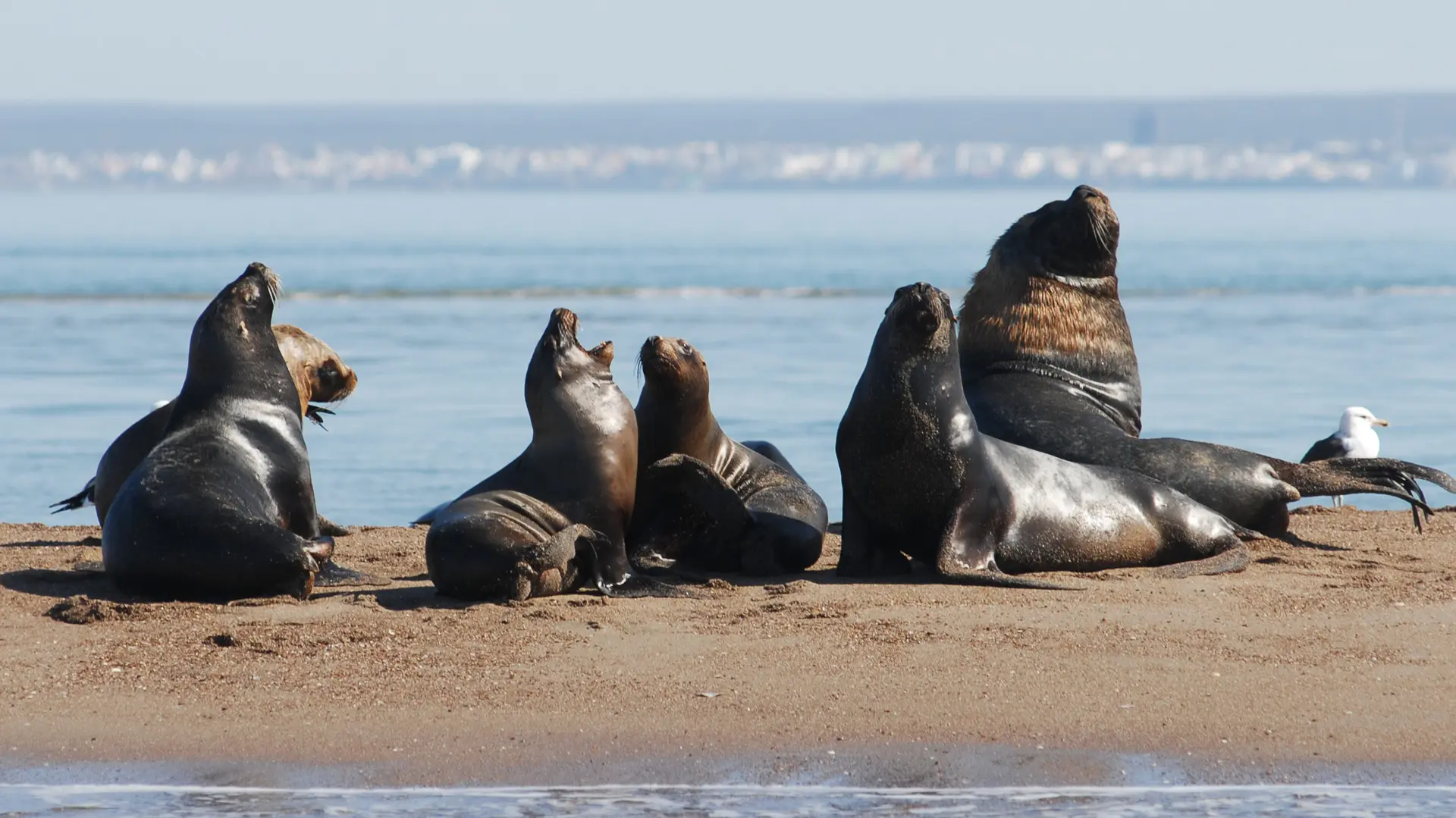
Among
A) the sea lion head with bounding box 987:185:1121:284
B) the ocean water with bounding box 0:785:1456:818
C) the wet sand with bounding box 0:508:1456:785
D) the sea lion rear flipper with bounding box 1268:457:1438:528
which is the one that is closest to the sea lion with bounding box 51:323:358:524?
the wet sand with bounding box 0:508:1456:785

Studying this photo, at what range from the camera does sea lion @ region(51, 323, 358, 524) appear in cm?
770

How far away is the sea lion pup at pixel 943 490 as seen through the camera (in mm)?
6590

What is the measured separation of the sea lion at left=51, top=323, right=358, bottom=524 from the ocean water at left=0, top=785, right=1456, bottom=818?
134 inches

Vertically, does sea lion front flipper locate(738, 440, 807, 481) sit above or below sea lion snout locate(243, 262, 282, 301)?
below

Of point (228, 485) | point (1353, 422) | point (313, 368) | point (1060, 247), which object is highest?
point (1060, 247)

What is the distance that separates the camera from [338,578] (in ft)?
21.8

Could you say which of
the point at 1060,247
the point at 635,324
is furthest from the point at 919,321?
the point at 635,324

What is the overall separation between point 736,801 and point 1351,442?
6324mm

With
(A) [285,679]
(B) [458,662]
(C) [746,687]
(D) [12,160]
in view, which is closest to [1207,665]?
(C) [746,687]

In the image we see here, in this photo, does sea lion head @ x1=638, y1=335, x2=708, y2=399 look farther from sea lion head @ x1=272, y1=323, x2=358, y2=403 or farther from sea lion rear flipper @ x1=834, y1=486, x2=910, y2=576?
sea lion head @ x1=272, y1=323, x2=358, y2=403

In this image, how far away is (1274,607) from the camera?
6.05 metres

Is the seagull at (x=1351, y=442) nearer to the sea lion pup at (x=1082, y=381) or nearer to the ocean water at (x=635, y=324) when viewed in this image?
the ocean water at (x=635, y=324)

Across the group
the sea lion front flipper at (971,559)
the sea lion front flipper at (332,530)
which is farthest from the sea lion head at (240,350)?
the sea lion front flipper at (971,559)

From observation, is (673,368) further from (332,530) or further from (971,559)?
(332,530)
